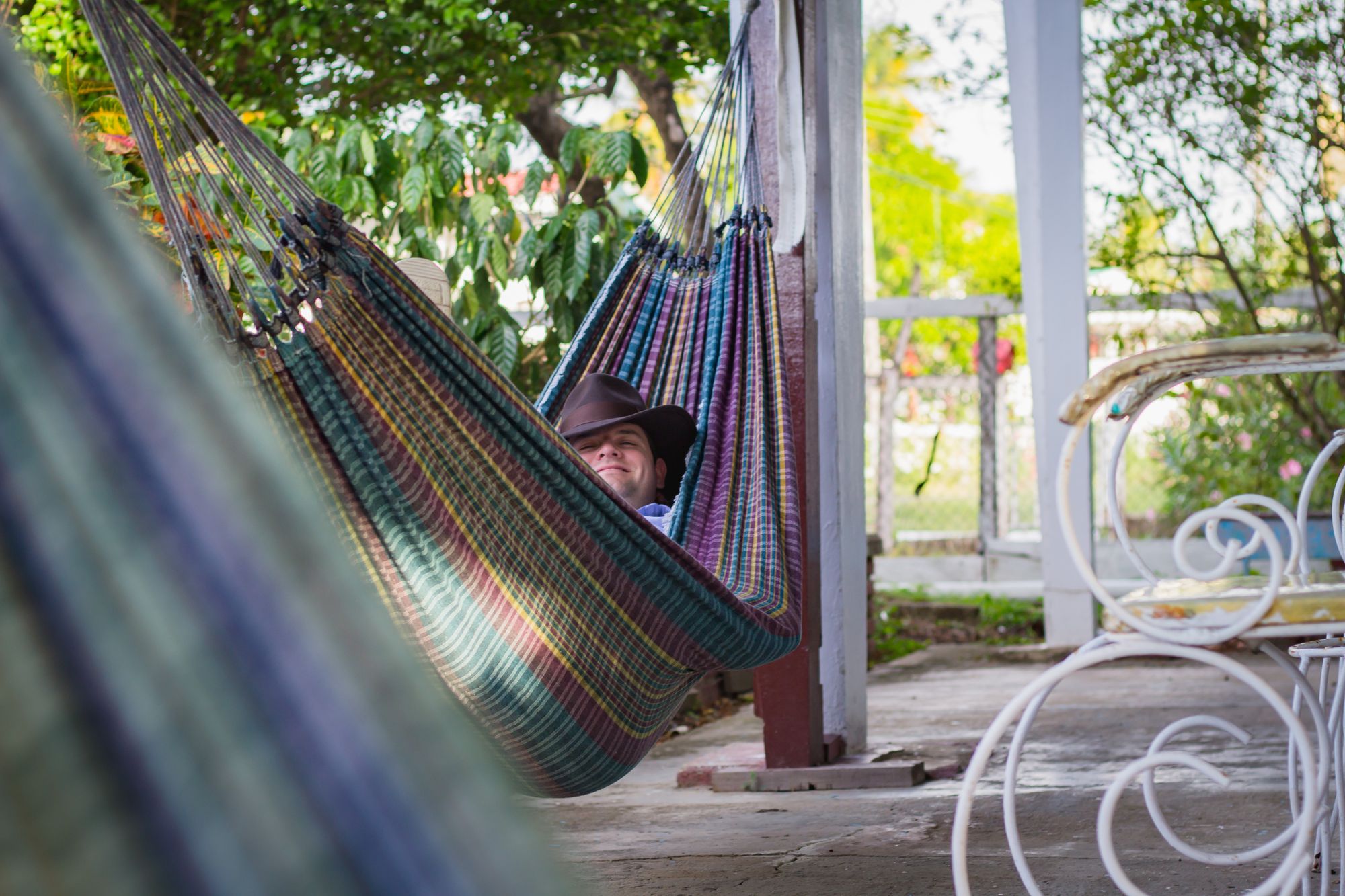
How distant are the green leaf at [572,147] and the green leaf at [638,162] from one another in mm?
136

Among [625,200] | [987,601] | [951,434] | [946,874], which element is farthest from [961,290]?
[946,874]

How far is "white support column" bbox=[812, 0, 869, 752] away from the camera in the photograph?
2.71 meters

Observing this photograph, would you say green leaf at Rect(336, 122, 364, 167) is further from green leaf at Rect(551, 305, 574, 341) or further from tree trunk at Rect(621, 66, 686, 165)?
tree trunk at Rect(621, 66, 686, 165)

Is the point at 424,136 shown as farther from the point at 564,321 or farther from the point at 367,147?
the point at 564,321

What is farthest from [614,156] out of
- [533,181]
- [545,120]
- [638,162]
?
[545,120]

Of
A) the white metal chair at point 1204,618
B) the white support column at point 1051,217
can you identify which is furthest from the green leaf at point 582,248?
the white metal chair at point 1204,618

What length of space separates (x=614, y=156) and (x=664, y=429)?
3.76 ft

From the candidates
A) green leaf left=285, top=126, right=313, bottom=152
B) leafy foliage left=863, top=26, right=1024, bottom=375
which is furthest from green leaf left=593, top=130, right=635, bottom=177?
leafy foliage left=863, top=26, right=1024, bottom=375

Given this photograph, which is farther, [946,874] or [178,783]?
[946,874]

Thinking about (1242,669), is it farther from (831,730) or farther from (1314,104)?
(1314,104)

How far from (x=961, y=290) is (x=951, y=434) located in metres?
5.70

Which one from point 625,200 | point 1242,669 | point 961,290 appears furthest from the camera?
point 961,290

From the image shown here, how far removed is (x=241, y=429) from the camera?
323 mm

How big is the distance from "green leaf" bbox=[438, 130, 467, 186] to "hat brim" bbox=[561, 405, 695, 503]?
116 cm
